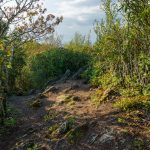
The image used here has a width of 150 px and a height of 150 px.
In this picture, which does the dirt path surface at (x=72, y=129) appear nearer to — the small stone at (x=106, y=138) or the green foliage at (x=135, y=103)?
the small stone at (x=106, y=138)

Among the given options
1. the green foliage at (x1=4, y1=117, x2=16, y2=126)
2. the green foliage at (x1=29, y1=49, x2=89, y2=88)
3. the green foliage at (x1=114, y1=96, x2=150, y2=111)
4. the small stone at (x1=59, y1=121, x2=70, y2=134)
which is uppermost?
the green foliage at (x1=29, y1=49, x2=89, y2=88)

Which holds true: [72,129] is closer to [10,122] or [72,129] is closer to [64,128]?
[64,128]

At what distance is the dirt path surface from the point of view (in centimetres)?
880

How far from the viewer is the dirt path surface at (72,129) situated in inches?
346

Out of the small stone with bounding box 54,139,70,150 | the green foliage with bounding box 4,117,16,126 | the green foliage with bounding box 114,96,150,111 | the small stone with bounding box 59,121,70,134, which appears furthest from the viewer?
the green foliage with bounding box 4,117,16,126

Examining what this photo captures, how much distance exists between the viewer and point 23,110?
14.8 m

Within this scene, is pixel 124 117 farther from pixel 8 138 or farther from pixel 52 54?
pixel 52 54

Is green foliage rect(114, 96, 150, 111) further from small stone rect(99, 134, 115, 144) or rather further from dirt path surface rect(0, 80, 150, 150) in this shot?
small stone rect(99, 134, 115, 144)

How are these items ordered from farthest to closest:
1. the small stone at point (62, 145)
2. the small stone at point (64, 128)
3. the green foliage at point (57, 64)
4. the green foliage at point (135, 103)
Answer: the green foliage at point (57, 64), the small stone at point (64, 128), the green foliage at point (135, 103), the small stone at point (62, 145)

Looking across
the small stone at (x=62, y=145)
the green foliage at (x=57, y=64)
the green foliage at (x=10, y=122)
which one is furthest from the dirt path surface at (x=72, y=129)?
the green foliage at (x=57, y=64)

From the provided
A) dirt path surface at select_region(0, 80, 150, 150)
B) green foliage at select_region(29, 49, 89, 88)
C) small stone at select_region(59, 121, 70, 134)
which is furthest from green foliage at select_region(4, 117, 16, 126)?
green foliage at select_region(29, 49, 89, 88)

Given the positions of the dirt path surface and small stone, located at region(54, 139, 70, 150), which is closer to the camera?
the dirt path surface

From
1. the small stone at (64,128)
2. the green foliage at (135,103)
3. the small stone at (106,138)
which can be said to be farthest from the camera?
the small stone at (64,128)

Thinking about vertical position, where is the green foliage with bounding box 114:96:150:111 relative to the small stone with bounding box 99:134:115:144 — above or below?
above
